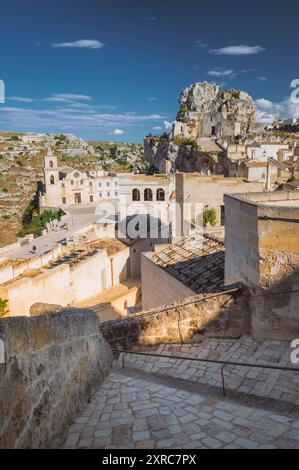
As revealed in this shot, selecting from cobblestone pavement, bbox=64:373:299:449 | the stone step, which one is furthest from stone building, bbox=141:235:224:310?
cobblestone pavement, bbox=64:373:299:449

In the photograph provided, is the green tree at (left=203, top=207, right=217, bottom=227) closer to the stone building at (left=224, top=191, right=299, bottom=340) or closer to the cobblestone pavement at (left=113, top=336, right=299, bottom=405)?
the stone building at (left=224, top=191, right=299, bottom=340)

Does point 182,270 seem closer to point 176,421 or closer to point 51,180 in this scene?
point 176,421

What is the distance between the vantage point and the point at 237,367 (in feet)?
19.5

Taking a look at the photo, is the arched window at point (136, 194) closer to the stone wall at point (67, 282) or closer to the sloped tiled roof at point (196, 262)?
the stone wall at point (67, 282)

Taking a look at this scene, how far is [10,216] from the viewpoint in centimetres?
6334

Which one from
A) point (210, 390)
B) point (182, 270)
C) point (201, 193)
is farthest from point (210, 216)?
point (210, 390)

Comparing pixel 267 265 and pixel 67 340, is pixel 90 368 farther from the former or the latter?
pixel 267 265

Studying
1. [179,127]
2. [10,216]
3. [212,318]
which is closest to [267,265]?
[212,318]

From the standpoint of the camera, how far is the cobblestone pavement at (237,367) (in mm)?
5236

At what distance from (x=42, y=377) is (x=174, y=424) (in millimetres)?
1473

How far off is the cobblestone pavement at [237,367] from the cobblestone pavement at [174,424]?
770mm

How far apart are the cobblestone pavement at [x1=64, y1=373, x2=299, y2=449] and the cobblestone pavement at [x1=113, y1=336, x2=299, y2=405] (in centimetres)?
77

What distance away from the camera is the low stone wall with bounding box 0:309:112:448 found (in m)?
2.98

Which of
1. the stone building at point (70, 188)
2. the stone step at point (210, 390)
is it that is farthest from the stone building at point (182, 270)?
the stone building at point (70, 188)
